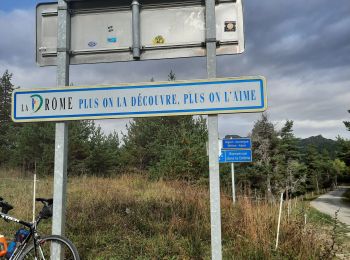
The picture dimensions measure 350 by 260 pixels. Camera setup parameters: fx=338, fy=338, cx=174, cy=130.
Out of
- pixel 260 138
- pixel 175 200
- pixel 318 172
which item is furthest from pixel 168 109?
pixel 318 172

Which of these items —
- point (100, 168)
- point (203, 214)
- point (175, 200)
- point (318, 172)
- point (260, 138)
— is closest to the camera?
point (203, 214)

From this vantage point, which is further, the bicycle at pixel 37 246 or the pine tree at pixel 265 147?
the pine tree at pixel 265 147

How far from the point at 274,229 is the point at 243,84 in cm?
348

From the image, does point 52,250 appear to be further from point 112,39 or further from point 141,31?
point 141,31

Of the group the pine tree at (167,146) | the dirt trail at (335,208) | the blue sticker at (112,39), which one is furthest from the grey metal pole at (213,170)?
the dirt trail at (335,208)

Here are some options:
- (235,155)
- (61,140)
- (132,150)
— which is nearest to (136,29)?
(61,140)

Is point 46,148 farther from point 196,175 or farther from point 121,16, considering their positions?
point 121,16

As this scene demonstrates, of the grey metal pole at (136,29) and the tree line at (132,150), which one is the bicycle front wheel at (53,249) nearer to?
the grey metal pole at (136,29)

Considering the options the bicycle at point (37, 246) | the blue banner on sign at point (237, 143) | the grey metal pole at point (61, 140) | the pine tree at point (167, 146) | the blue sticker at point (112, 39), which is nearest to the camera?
the bicycle at point (37, 246)

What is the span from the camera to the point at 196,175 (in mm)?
20688

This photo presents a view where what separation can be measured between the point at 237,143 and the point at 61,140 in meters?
9.70

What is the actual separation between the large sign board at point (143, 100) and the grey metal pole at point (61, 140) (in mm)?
211

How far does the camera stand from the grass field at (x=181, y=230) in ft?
17.6

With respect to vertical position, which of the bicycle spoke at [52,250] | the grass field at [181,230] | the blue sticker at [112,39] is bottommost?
the grass field at [181,230]
